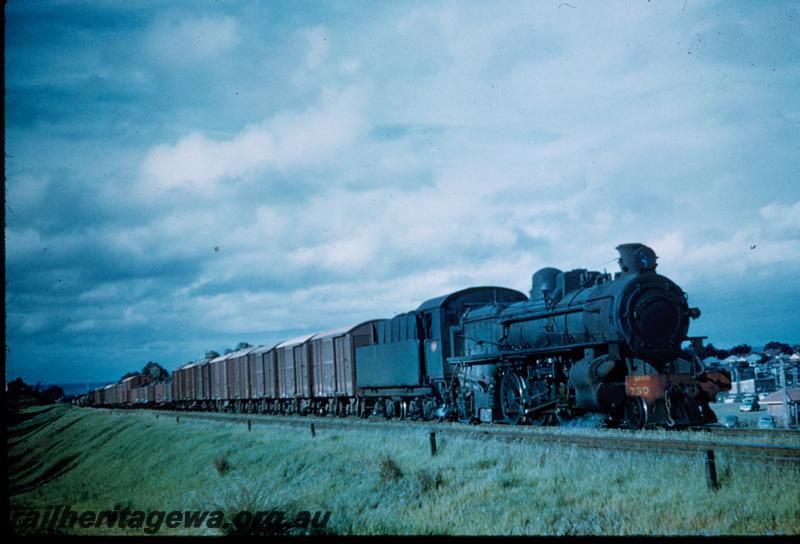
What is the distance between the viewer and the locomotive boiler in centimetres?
1501

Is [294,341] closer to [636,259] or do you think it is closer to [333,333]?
[333,333]

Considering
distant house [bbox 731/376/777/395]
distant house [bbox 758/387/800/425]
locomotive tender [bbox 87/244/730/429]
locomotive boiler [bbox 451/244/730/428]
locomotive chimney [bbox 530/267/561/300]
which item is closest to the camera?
locomotive boiler [bbox 451/244/730/428]

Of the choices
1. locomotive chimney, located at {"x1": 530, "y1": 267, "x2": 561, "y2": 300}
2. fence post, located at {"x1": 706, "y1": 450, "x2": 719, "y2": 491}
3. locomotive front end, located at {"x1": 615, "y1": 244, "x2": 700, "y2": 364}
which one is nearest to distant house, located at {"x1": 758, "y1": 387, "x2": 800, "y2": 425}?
locomotive chimney, located at {"x1": 530, "y1": 267, "x2": 561, "y2": 300}

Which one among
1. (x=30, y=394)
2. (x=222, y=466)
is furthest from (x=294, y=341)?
(x=30, y=394)

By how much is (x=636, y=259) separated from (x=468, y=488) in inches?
305

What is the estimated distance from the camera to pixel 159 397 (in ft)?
214

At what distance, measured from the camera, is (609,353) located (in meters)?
15.6

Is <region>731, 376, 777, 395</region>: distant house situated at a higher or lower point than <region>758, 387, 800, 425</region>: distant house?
lower

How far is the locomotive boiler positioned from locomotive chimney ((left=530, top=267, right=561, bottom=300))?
30mm

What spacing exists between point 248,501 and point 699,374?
10.6 m

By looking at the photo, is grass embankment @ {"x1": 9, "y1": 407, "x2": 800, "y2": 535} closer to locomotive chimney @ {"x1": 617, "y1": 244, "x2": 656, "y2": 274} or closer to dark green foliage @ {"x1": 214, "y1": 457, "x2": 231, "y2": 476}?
dark green foliage @ {"x1": 214, "y1": 457, "x2": 231, "y2": 476}

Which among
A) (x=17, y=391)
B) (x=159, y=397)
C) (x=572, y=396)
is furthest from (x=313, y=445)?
(x=17, y=391)

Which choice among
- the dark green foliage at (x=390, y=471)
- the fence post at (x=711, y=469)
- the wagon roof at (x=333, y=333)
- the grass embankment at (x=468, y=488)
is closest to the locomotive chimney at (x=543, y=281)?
the grass embankment at (x=468, y=488)

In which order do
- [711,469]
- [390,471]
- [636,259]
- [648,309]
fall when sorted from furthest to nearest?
1. [636,259]
2. [648,309]
3. [390,471]
4. [711,469]
